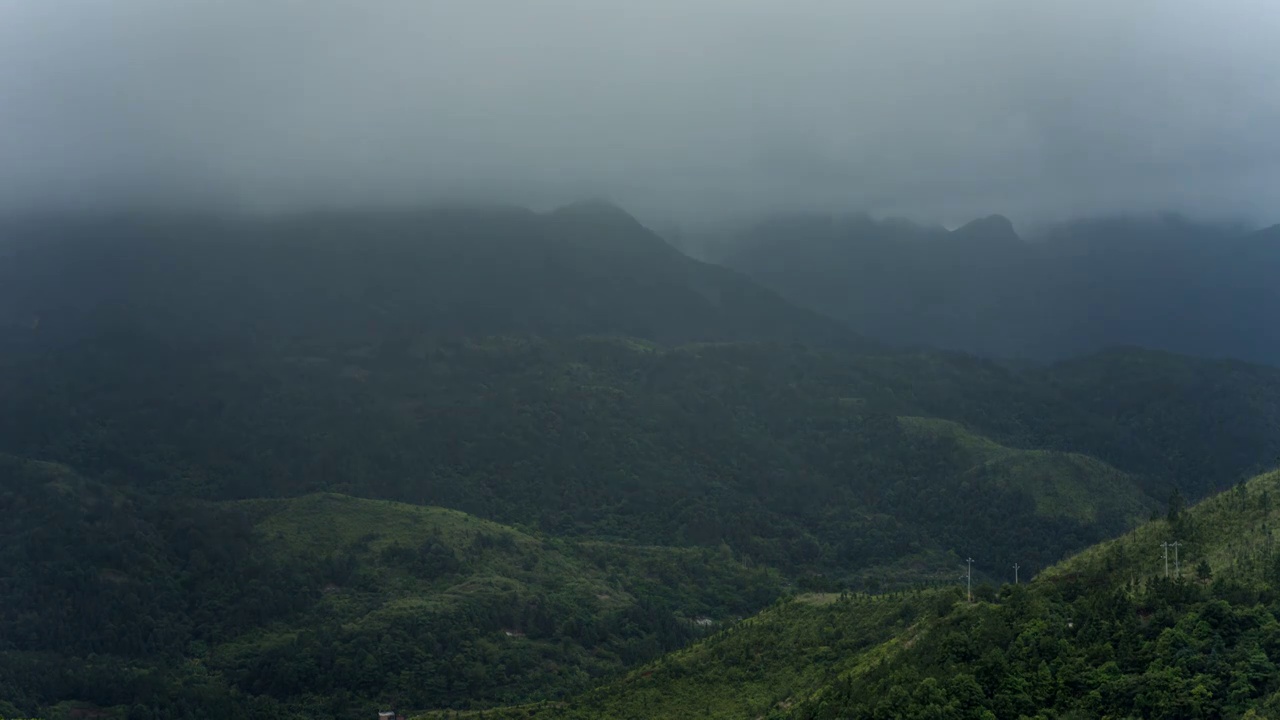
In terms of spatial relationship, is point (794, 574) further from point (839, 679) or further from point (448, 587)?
point (839, 679)

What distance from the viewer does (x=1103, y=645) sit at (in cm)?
5619

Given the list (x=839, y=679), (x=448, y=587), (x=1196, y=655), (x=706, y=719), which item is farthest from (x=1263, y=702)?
(x=448, y=587)

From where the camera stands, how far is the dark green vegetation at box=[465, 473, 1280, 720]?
51594 mm

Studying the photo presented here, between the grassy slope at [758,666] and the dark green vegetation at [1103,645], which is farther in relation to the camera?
the grassy slope at [758,666]

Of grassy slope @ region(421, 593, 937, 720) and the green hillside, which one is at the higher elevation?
grassy slope @ region(421, 593, 937, 720)

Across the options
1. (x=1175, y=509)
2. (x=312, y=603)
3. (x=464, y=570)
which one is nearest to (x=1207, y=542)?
(x=1175, y=509)

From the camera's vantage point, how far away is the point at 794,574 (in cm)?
19525

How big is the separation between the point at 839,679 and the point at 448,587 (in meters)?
93.5

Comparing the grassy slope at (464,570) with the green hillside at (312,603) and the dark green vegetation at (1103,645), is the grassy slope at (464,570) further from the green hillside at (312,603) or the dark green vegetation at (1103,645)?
the dark green vegetation at (1103,645)

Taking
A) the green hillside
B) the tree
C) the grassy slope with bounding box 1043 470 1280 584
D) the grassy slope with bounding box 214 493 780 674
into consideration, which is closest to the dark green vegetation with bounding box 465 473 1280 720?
the grassy slope with bounding box 1043 470 1280 584

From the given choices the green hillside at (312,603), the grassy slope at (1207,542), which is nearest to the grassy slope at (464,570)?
the green hillside at (312,603)

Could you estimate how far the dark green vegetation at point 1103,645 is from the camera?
169 ft

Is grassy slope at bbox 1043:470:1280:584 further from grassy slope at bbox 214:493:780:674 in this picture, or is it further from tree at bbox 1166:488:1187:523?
grassy slope at bbox 214:493:780:674

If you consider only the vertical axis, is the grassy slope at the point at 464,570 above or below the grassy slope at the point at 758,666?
below
